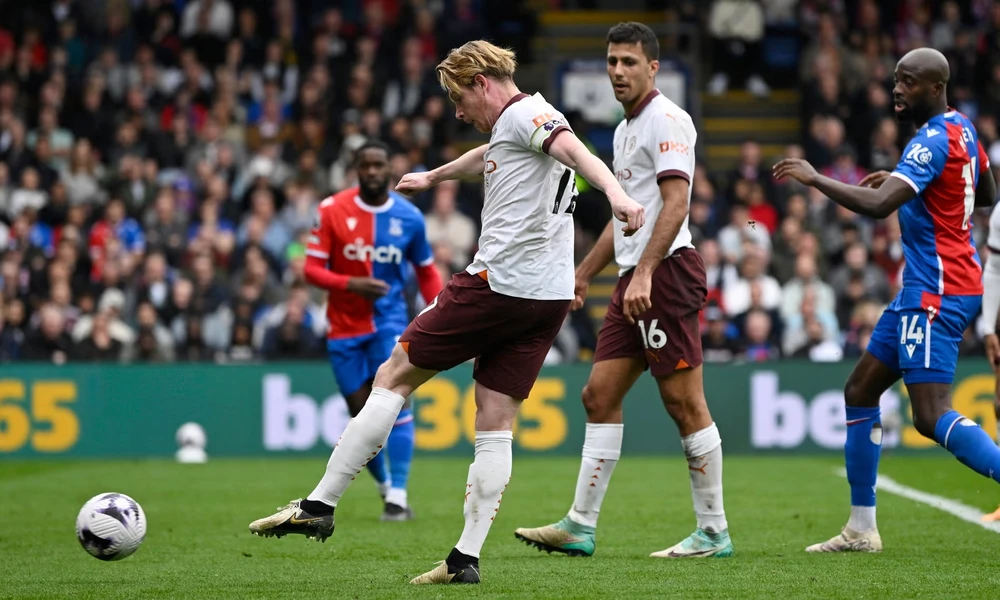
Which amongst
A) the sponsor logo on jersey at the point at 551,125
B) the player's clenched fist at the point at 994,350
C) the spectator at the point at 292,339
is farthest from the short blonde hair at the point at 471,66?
the spectator at the point at 292,339

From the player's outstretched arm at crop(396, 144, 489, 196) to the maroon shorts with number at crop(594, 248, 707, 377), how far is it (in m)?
1.04

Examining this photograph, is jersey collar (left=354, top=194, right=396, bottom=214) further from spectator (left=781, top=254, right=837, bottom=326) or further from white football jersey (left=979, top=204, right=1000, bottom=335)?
spectator (left=781, top=254, right=837, bottom=326)

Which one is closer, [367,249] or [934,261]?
[934,261]

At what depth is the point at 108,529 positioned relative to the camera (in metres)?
7.09

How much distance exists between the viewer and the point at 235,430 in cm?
1628

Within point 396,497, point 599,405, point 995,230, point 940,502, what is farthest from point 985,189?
point 396,497

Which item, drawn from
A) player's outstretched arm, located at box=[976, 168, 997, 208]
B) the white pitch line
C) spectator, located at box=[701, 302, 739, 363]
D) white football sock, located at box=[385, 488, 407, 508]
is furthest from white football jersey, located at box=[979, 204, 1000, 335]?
spectator, located at box=[701, 302, 739, 363]

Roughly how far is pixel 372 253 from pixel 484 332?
12.4ft

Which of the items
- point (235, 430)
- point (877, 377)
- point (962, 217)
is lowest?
point (235, 430)

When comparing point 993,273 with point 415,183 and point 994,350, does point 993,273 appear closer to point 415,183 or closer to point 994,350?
point 994,350

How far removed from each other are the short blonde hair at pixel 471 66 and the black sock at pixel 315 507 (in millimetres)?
1935

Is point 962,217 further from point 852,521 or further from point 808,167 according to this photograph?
point 852,521

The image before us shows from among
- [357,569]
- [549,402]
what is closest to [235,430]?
[549,402]

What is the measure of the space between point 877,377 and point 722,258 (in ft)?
35.2
